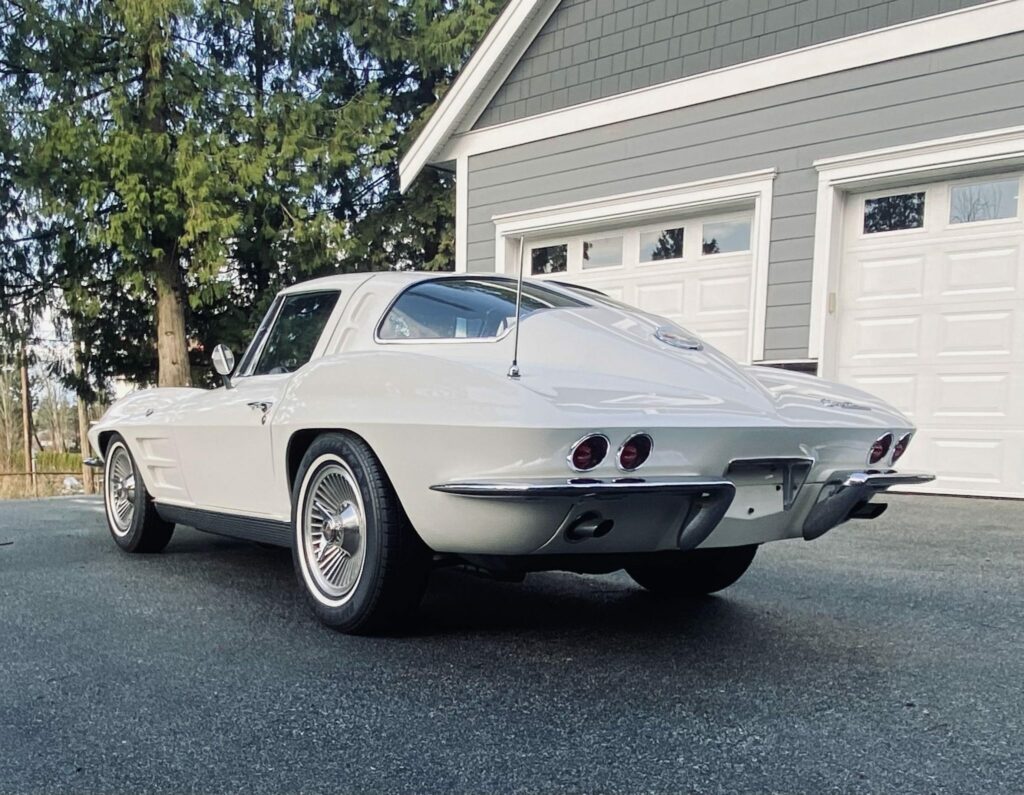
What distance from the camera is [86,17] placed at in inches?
522

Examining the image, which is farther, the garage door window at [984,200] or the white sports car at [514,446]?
the garage door window at [984,200]

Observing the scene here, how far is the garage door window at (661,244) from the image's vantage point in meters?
8.87

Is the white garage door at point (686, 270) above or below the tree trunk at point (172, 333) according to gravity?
above

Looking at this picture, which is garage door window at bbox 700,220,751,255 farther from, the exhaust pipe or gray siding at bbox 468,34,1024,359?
the exhaust pipe

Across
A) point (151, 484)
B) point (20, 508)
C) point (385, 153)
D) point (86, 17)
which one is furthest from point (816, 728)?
point (86, 17)

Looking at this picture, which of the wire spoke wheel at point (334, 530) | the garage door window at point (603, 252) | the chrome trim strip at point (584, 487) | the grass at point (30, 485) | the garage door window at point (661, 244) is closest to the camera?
the chrome trim strip at point (584, 487)

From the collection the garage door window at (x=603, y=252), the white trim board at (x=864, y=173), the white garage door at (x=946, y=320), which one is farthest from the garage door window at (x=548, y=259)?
the white garage door at (x=946, y=320)

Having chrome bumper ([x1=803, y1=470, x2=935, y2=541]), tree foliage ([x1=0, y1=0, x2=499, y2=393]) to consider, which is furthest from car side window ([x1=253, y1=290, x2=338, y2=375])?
tree foliage ([x1=0, y1=0, x2=499, y2=393])

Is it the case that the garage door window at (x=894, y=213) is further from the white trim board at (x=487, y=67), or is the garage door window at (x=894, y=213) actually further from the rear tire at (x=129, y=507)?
the rear tire at (x=129, y=507)

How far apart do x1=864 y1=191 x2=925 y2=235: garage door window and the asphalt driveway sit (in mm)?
3955

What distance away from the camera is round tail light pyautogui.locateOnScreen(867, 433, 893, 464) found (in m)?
3.21

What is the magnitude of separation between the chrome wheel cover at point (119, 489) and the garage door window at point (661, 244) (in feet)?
18.3

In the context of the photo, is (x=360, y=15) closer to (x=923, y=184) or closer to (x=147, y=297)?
(x=147, y=297)

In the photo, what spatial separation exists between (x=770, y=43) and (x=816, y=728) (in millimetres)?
7290
